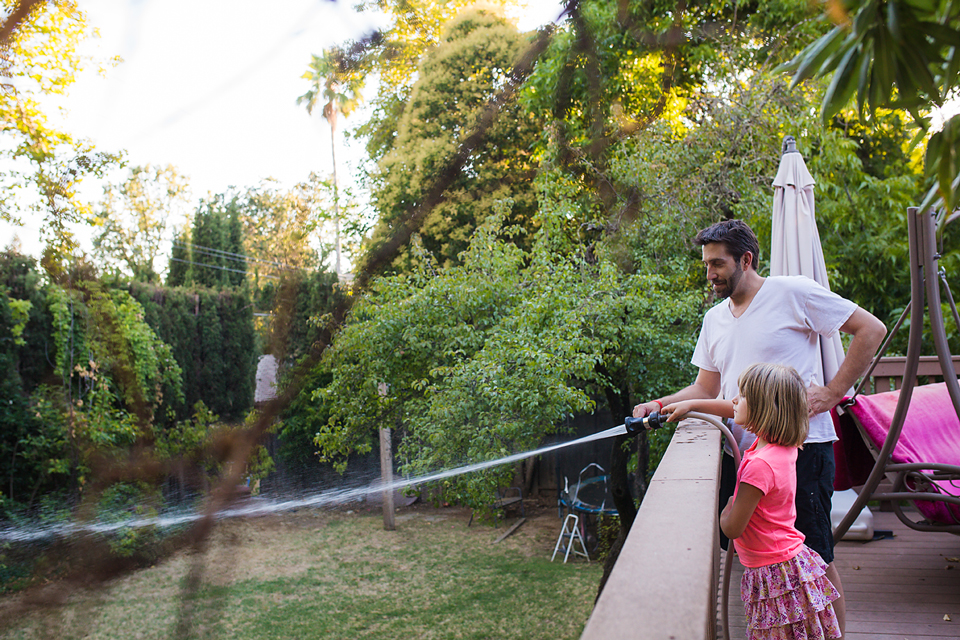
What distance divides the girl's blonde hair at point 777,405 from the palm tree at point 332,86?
4.40 ft

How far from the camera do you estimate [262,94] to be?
0.64 m

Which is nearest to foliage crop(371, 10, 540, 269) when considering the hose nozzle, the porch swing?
the hose nozzle

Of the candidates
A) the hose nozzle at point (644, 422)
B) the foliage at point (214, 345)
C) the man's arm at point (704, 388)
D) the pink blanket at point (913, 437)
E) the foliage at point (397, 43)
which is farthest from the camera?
the pink blanket at point (913, 437)

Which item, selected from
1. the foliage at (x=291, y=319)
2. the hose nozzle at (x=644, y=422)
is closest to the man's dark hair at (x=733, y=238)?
the hose nozzle at (x=644, y=422)

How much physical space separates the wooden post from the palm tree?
8320 millimetres

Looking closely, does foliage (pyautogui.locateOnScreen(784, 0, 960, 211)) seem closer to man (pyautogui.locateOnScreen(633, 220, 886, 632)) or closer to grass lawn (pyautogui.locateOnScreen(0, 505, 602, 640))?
man (pyautogui.locateOnScreen(633, 220, 886, 632))

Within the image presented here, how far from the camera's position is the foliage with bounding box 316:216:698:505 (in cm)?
448

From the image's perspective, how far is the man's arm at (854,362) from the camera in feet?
6.32

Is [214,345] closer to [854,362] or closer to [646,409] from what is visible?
[646,409]

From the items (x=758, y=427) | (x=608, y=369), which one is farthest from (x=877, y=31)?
(x=608, y=369)

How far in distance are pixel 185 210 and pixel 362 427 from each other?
15.6 feet

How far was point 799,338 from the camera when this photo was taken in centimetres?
201

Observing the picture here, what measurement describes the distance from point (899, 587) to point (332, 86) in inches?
117

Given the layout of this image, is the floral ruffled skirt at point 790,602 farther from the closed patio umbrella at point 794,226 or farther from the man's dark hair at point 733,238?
the closed patio umbrella at point 794,226
